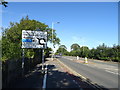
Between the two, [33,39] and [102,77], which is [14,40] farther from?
[102,77]

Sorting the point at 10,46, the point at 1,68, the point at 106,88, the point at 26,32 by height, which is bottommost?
the point at 106,88

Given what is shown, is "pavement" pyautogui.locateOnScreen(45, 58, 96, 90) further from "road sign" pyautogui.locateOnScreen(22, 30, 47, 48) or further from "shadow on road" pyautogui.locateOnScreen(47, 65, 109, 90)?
"road sign" pyautogui.locateOnScreen(22, 30, 47, 48)

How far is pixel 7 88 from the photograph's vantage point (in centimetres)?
874

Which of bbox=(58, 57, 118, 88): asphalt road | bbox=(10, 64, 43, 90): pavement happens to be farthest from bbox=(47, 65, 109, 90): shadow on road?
bbox=(58, 57, 118, 88): asphalt road

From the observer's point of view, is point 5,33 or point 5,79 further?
point 5,33

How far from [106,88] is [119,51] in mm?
34369

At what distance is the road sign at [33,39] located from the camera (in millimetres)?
15086

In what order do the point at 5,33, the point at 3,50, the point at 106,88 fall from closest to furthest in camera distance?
1. the point at 106,88
2. the point at 3,50
3. the point at 5,33

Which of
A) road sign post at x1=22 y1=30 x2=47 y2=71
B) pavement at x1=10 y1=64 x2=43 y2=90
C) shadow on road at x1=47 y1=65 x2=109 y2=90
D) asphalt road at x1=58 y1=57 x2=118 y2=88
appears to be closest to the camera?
pavement at x1=10 y1=64 x2=43 y2=90

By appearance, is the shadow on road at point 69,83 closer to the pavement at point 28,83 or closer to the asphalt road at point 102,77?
the pavement at point 28,83

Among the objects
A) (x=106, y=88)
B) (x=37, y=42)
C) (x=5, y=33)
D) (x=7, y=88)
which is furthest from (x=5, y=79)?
(x=5, y=33)

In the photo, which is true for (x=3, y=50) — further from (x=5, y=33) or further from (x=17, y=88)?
(x=5, y=33)

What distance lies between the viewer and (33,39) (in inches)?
609

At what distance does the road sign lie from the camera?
15.1 m
